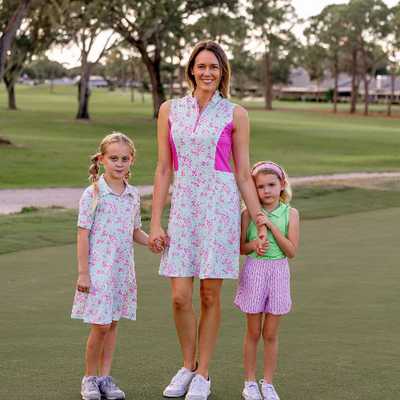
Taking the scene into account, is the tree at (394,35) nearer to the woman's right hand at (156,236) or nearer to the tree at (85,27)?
the tree at (85,27)

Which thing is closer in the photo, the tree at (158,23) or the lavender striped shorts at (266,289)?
the lavender striped shorts at (266,289)

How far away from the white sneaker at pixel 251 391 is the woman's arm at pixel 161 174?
0.93 m

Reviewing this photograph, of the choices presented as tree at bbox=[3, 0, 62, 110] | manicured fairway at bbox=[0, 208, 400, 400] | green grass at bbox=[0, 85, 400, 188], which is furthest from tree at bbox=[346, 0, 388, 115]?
manicured fairway at bbox=[0, 208, 400, 400]

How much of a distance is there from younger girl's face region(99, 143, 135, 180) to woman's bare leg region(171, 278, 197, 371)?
709mm

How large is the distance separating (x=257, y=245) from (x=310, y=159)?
2357 cm

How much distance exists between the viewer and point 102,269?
3967mm

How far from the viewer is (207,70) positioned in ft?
13.4

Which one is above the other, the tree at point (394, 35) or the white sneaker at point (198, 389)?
the tree at point (394, 35)

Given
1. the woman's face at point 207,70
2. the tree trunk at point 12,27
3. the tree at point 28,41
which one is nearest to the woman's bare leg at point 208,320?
the woman's face at point 207,70

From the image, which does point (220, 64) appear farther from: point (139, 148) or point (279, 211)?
point (139, 148)

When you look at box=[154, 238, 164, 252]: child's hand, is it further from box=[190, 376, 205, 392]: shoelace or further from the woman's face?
the woman's face

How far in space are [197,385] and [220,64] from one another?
1872 millimetres

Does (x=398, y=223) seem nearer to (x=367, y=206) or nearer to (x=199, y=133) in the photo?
(x=367, y=206)

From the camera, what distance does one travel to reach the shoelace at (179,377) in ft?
13.0
